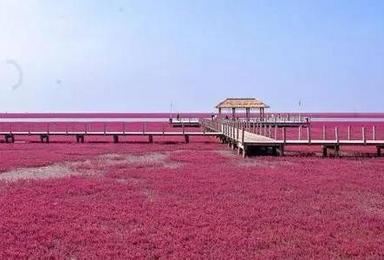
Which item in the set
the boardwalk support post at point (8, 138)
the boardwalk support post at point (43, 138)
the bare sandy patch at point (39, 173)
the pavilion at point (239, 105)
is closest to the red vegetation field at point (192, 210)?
the bare sandy patch at point (39, 173)

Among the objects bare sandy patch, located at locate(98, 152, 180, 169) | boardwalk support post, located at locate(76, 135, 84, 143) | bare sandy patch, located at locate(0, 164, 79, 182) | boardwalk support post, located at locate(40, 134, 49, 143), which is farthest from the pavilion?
bare sandy patch, located at locate(0, 164, 79, 182)

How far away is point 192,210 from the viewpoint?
48.8 feet

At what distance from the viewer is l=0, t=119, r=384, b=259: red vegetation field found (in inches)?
432

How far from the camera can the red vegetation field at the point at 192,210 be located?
11.0m

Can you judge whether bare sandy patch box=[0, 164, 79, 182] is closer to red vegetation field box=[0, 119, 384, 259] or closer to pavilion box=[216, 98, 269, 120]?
red vegetation field box=[0, 119, 384, 259]

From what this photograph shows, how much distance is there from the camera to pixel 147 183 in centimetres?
2039

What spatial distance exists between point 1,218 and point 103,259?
4576 mm

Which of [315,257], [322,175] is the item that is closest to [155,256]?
[315,257]

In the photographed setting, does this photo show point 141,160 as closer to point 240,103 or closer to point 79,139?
point 79,139

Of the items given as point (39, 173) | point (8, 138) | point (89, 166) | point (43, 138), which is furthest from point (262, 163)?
point (8, 138)

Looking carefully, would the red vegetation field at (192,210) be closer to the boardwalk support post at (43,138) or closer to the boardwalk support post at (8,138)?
the boardwalk support post at (43,138)

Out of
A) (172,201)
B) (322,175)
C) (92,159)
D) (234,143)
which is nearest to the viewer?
(172,201)

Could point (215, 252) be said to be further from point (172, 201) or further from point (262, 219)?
point (172, 201)

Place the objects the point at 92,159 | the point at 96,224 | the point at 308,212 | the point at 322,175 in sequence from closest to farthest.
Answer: the point at 96,224, the point at 308,212, the point at 322,175, the point at 92,159
